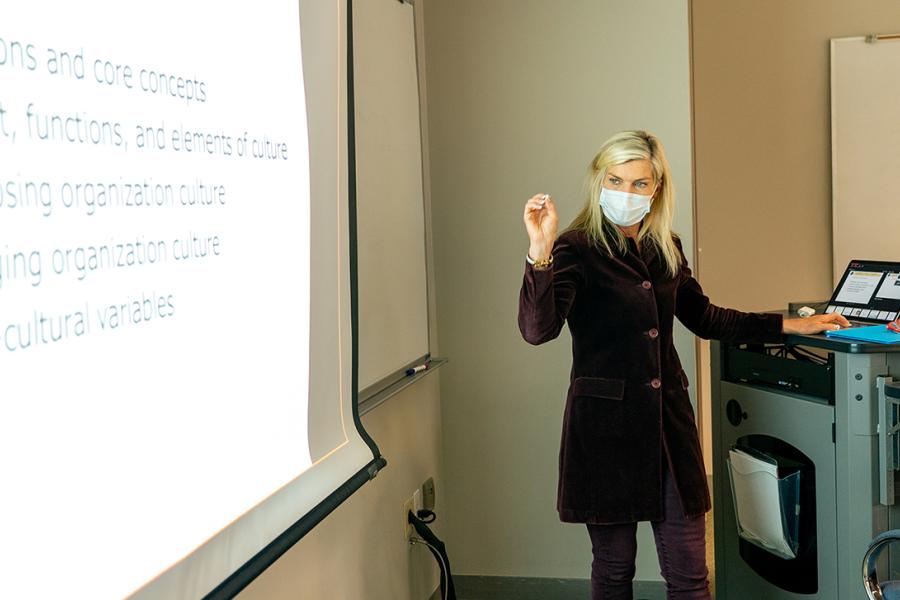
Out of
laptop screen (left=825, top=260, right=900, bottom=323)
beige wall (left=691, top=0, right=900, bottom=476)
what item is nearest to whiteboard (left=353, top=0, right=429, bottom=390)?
laptop screen (left=825, top=260, right=900, bottom=323)

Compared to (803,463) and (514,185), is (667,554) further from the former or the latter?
(514,185)

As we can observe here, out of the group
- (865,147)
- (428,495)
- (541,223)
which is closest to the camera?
(541,223)

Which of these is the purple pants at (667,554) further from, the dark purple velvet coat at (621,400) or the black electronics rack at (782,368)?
the black electronics rack at (782,368)

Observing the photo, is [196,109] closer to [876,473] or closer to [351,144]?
[351,144]

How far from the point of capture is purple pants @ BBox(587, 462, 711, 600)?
207 centimetres

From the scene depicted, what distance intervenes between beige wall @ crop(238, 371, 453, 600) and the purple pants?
523 mm

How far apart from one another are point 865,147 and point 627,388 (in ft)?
7.69

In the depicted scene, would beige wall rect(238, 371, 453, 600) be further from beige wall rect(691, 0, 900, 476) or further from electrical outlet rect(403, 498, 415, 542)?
beige wall rect(691, 0, 900, 476)

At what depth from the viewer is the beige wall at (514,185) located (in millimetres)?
2768

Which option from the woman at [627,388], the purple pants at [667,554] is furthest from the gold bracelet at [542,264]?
the purple pants at [667,554]

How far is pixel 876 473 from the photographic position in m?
2.04

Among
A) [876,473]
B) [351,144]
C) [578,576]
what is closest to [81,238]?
[351,144]

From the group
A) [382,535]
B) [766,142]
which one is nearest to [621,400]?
[382,535]

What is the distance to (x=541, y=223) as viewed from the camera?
1854 mm
